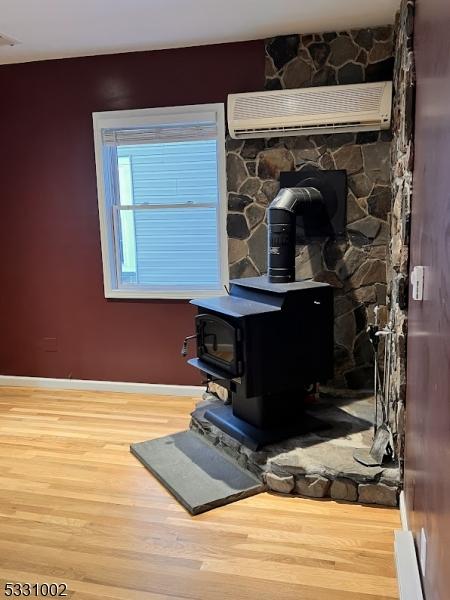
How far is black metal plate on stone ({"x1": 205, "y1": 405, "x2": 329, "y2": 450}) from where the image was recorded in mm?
2877

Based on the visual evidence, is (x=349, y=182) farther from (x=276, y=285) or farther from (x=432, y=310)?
(x=432, y=310)

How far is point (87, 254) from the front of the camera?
4.11 m

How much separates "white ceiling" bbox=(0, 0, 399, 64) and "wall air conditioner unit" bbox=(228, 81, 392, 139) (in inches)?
14.8

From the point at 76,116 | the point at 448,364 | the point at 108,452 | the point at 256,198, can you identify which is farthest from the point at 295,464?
the point at 76,116

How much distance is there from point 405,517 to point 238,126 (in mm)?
2518

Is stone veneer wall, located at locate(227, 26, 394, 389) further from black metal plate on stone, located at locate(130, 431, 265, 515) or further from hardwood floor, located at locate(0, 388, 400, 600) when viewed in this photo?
hardwood floor, located at locate(0, 388, 400, 600)

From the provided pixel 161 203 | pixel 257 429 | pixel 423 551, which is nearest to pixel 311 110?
pixel 161 203

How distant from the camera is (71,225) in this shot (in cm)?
410

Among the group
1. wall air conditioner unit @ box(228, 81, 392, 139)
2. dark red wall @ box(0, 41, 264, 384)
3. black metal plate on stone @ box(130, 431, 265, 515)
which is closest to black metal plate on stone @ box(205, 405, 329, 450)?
black metal plate on stone @ box(130, 431, 265, 515)

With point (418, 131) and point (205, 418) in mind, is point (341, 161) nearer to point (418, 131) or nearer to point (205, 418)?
point (418, 131)

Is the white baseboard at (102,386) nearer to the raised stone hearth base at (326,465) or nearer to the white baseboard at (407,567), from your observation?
the raised stone hearth base at (326,465)

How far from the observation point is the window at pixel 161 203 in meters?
3.77

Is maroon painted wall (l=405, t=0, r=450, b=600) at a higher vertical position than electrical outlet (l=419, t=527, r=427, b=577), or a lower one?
higher

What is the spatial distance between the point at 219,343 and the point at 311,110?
1.60 metres
